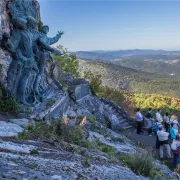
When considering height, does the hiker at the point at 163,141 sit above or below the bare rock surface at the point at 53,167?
below

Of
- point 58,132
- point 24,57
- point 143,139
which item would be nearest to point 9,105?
point 24,57

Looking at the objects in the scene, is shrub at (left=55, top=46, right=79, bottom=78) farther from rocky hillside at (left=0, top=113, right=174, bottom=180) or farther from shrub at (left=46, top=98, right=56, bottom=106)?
rocky hillside at (left=0, top=113, right=174, bottom=180)

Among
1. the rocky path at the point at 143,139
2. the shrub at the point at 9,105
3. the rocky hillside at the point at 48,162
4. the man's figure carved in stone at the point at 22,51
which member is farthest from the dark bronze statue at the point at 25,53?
the rocky path at the point at 143,139

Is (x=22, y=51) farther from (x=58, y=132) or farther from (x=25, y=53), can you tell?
(x=58, y=132)

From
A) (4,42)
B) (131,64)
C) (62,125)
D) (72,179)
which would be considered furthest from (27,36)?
(131,64)

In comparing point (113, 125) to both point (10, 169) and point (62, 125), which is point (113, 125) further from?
point (10, 169)

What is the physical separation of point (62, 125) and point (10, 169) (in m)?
3.41

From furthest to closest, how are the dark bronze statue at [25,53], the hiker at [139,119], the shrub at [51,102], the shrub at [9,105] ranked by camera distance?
the hiker at [139,119] → the shrub at [51,102] → the dark bronze statue at [25,53] → the shrub at [9,105]

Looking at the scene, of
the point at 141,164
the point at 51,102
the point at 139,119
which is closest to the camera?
the point at 141,164

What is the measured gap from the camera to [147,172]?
6.43m

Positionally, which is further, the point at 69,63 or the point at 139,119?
the point at 69,63

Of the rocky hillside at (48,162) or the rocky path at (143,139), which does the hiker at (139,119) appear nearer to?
the rocky path at (143,139)

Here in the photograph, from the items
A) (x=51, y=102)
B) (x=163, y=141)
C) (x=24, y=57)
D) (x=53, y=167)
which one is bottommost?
(x=163, y=141)

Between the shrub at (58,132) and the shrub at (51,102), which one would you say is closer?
the shrub at (58,132)
